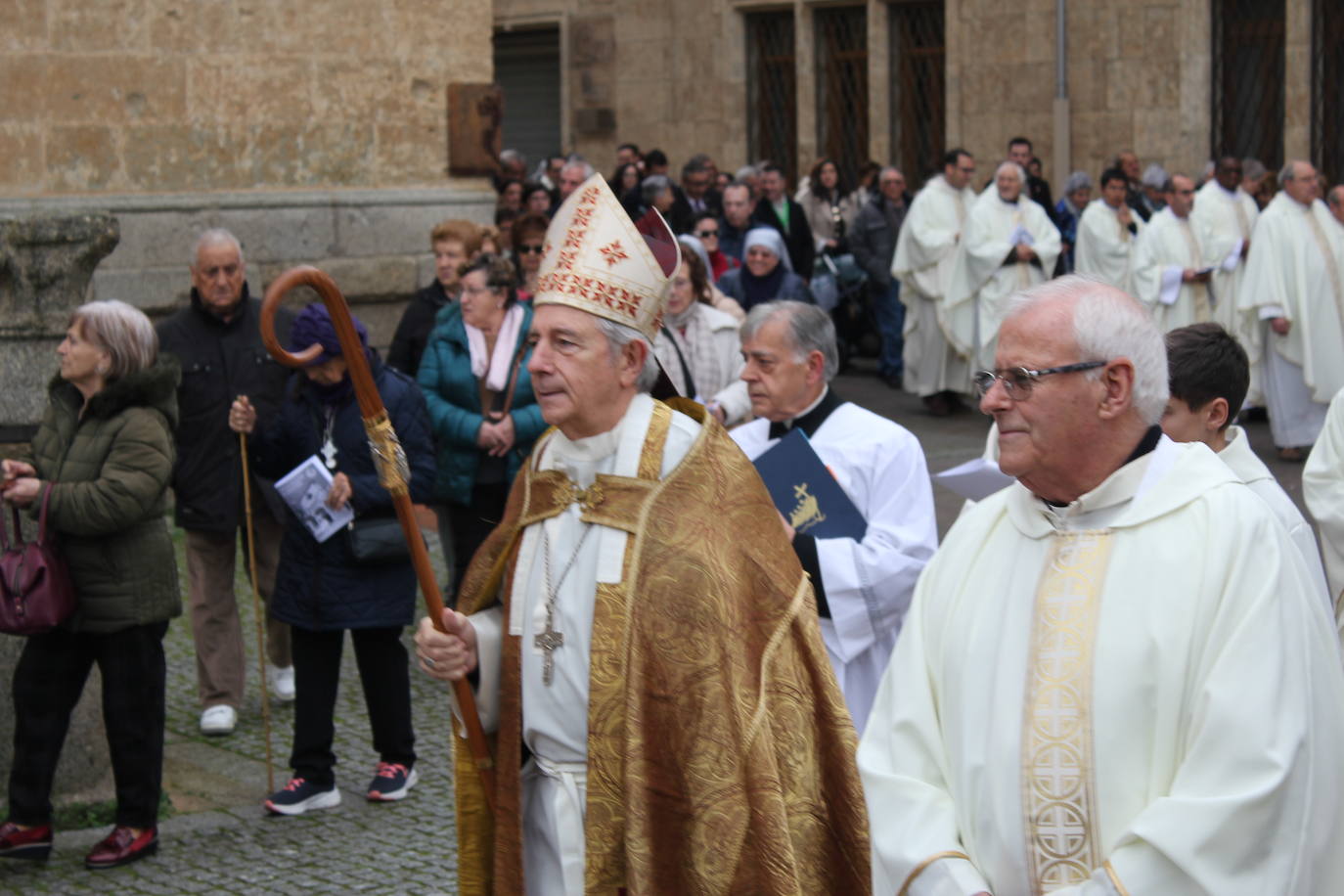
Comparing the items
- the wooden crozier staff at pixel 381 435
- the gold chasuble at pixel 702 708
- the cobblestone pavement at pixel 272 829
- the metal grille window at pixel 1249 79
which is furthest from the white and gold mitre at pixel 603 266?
the metal grille window at pixel 1249 79

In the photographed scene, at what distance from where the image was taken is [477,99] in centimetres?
1205

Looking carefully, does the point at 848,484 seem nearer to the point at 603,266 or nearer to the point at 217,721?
the point at 603,266

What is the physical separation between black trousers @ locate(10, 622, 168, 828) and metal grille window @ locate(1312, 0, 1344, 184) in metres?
14.7

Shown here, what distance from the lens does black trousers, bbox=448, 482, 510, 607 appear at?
309 inches

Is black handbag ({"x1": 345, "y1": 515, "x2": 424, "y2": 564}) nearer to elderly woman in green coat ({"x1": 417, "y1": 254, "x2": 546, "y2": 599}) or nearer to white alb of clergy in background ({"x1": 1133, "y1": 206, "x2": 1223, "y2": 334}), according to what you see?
elderly woman in green coat ({"x1": 417, "y1": 254, "x2": 546, "y2": 599})

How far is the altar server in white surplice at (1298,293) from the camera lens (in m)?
12.9

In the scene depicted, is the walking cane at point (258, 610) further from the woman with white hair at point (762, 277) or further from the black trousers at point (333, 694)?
the woman with white hair at point (762, 277)

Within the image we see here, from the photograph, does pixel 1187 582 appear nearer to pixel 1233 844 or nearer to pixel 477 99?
pixel 1233 844

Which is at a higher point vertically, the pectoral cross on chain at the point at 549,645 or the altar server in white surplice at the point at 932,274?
the altar server in white surplice at the point at 932,274

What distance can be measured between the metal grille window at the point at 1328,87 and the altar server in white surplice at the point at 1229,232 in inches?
160

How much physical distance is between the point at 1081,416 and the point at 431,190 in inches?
370

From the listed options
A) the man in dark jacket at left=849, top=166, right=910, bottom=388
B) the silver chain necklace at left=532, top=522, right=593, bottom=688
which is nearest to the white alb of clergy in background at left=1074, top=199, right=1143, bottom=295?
the man in dark jacket at left=849, top=166, right=910, bottom=388

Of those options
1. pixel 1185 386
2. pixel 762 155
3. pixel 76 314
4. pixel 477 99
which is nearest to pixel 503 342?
pixel 76 314

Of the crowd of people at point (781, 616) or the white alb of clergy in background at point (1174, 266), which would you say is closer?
the crowd of people at point (781, 616)
